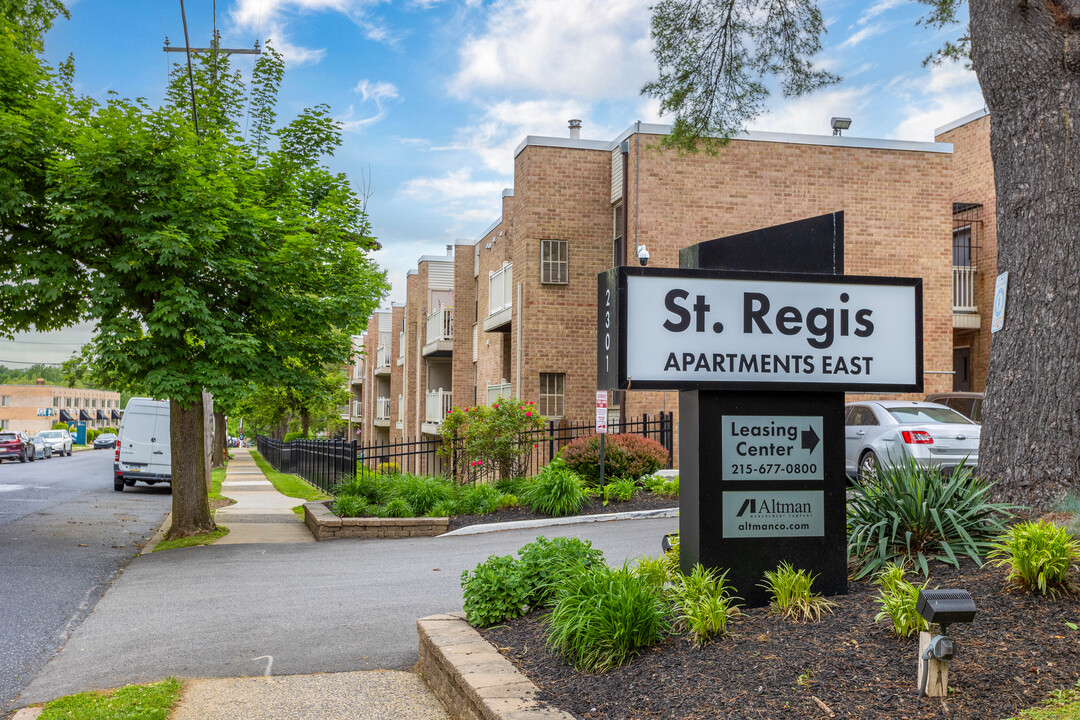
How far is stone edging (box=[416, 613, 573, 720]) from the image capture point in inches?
161

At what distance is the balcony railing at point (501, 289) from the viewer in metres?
22.9

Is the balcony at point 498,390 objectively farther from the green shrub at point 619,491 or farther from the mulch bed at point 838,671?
the mulch bed at point 838,671

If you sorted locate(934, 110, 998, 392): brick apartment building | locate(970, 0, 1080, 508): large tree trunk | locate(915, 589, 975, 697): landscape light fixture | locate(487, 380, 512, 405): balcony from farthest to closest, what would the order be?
locate(487, 380, 512, 405): balcony < locate(934, 110, 998, 392): brick apartment building < locate(970, 0, 1080, 508): large tree trunk < locate(915, 589, 975, 697): landscape light fixture

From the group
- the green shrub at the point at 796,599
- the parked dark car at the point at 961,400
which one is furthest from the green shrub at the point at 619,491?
the green shrub at the point at 796,599

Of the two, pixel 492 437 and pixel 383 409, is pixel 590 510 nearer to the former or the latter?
pixel 492 437

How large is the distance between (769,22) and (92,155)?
910cm

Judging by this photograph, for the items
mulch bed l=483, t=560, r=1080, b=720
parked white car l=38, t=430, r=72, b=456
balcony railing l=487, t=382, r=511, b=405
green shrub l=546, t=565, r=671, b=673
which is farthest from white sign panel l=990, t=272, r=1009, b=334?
parked white car l=38, t=430, r=72, b=456

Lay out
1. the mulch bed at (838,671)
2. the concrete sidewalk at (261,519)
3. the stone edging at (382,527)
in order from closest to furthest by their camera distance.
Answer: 1. the mulch bed at (838,671)
2. the stone edging at (382,527)
3. the concrete sidewalk at (261,519)

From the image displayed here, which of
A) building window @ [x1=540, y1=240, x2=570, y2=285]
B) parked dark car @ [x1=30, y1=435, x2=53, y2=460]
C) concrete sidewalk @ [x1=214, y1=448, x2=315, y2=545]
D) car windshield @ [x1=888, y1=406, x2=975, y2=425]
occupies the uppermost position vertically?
building window @ [x1=540, y1=240, x2=570, y2=285]

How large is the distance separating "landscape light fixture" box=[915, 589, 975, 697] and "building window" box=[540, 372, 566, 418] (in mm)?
17252

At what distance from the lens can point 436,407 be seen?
103 feet

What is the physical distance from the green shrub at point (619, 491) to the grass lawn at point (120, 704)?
9173 millimetres

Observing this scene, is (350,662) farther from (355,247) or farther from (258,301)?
(355,247)

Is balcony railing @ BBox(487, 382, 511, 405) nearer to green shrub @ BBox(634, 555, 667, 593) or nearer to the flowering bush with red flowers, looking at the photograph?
the flowering bush with red flowers
